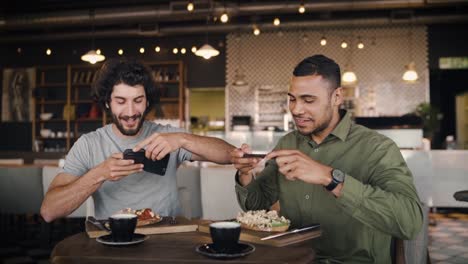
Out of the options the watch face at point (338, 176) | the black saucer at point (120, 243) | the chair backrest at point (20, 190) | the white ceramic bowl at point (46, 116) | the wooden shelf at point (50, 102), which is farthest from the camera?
the wooden shelf at point (50, 102)

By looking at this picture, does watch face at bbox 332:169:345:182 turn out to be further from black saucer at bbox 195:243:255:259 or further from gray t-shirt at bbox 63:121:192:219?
gray t-shirt at bbox 63:121:192:219

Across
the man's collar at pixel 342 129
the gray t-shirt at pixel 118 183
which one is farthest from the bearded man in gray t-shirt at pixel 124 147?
the man's collar at pixel 342 129

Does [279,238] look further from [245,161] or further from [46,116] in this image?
[46,116]

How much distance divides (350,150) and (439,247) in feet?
13.3

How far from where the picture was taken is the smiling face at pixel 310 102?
1.92 meters

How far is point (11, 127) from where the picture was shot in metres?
11.8

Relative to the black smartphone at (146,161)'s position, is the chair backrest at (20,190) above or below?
below

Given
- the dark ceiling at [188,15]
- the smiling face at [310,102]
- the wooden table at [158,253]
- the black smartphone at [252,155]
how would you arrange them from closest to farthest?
the wooden table at [158,253] → the black smartphone at [252,155] → the smiling face at [310,102] → the dark ceiling at [188,15]

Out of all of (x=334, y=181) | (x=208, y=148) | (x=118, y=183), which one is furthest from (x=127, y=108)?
(x=334, y=181)

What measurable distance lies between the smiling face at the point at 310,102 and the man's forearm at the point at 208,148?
619mm

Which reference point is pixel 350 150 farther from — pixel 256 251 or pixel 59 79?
pixel 59 79

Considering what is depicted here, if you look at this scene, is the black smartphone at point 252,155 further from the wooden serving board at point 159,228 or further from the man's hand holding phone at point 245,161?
the wooden serving board at point 159,228

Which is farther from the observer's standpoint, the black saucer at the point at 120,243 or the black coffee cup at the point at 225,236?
the black saucer at the point at 120,243

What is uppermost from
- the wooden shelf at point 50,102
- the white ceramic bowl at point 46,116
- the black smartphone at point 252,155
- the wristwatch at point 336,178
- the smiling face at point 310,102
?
the wooden shelf at point 50,102
